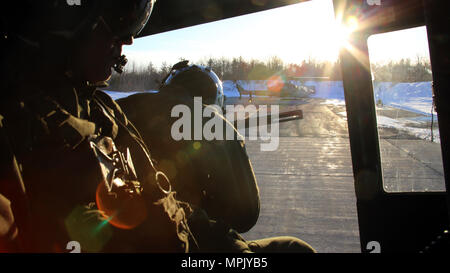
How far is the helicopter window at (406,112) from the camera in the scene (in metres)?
1.62

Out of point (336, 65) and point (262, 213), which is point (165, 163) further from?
point (262, 213)

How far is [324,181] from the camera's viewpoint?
5.74m

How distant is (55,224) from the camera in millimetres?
920

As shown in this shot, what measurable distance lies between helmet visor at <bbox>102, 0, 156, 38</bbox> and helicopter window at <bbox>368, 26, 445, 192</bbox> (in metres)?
1.14

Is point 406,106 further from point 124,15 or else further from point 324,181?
point 324,181

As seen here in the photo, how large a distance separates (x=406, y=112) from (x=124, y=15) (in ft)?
4.37

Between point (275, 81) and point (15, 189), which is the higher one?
point (275, 81)

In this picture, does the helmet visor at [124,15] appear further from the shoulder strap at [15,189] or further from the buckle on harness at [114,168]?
the shoulder strap at [15,189]

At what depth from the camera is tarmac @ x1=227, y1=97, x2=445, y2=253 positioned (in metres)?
1.76

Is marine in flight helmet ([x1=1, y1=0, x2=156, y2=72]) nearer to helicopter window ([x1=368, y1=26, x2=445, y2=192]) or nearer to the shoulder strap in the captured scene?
the shoulder strap

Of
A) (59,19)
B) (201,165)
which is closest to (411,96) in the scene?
(201,165)

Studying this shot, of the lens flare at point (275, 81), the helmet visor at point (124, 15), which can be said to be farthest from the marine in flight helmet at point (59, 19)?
the lens flare at point (275, 81)

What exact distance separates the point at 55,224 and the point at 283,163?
21.8 ft

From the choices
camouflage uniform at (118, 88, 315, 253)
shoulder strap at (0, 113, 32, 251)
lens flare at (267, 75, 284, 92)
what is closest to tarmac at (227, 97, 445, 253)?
lens flare at (267, 75, 284, 92)
